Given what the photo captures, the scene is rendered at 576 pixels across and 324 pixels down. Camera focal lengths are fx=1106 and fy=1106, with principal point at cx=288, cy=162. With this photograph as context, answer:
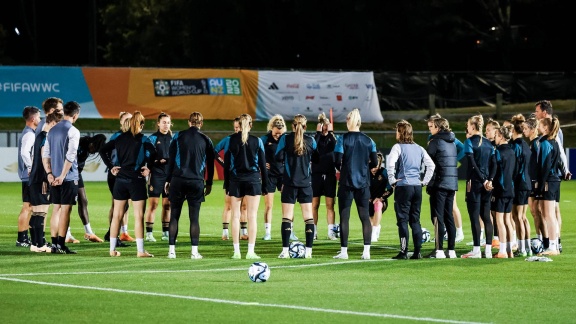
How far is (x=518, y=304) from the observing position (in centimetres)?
1180

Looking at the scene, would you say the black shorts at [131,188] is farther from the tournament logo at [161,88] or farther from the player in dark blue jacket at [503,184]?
the tournament logo at [161,88]

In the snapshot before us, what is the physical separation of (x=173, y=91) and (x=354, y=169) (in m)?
26.0

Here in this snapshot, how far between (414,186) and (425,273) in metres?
1.98

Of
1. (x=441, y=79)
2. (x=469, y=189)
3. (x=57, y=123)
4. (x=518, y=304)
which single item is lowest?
(x=518, y=304)

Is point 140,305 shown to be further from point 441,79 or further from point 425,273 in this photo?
point 441,79

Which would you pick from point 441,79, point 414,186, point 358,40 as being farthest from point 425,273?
point 358,40

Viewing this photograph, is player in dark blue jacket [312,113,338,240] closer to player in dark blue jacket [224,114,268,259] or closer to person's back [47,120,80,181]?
player in dark blue jacket [224,114,268,259]

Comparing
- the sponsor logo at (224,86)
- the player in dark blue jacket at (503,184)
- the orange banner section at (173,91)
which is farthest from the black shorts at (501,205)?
the sponsor logo at (224,86)

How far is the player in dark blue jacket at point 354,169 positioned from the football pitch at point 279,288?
0.57 metres

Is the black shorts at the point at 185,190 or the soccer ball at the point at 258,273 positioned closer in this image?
the soccer ball at the point at 258,273

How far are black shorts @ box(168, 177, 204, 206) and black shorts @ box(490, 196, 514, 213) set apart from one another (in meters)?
4.39

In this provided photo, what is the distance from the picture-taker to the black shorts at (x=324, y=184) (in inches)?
760

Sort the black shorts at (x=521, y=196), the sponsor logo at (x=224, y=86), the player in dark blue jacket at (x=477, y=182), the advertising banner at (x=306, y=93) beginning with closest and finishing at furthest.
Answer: the player in dark blue jacket at (x=477, y=182) → the black shorts at (x=521, y=196) → the sponsor logo at (x=224, y=86) → the advertising banner at (x=306, y=93)

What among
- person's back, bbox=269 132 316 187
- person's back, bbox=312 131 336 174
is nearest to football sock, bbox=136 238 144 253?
person's back, bbox=269 132 316 187
